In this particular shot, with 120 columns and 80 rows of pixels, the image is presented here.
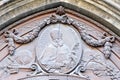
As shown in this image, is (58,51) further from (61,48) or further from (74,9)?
(74,9)

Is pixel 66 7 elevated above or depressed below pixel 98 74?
above

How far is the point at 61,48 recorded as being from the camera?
5.45 meters

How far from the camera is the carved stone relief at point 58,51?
5.32 meters

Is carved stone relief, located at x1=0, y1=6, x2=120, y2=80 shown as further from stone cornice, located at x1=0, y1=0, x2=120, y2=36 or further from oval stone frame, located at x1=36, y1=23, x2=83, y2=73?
stone cornice, located at x1=0, y1=0, x2=120, y2=36

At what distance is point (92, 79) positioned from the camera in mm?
5309

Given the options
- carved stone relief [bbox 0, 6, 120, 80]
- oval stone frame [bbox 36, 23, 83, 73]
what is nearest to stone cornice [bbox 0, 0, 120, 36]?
carved stone relief [bbox 0, 6, 120, 80]

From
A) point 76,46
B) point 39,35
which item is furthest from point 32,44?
point 76,46

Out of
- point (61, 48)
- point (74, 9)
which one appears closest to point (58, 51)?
point (61, 48)

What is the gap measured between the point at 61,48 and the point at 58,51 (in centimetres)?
5

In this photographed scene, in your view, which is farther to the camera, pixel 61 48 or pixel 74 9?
pixel 74 9

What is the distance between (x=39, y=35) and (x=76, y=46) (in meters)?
0.41

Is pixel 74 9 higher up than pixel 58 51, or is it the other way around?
pixel 74 9

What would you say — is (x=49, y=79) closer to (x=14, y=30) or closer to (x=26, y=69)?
(x=26, y=69)

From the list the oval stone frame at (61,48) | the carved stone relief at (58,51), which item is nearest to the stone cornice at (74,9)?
the carved stone relief at (58,51)
